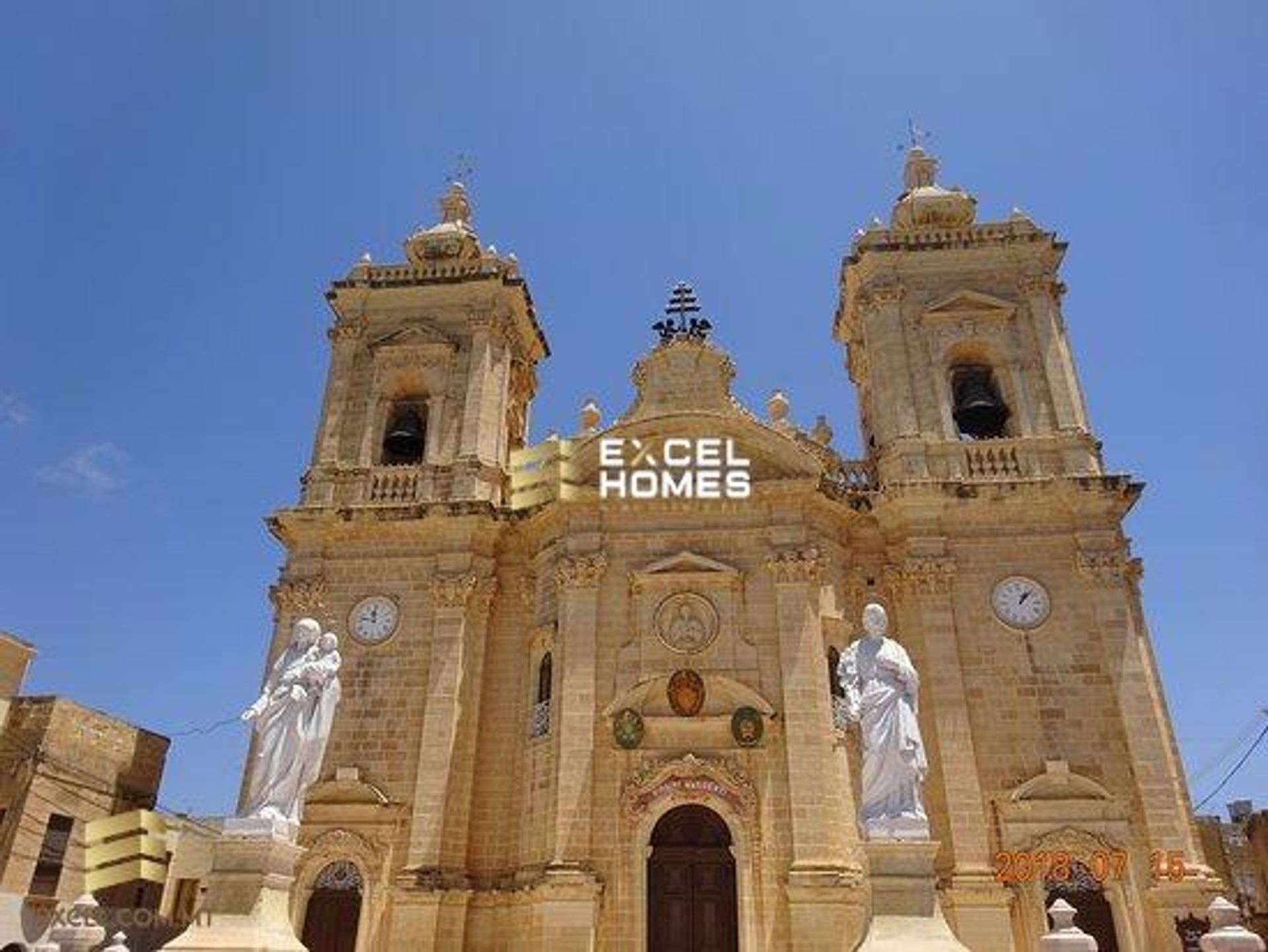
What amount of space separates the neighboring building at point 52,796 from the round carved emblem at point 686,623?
13.6m

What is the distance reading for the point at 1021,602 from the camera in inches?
747

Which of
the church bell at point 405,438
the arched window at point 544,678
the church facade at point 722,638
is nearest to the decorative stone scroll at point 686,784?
the church facade at point 722,638

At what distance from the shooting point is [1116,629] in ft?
60.0

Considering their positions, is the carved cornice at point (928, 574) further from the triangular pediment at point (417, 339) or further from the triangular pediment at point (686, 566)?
the triangular pediment at point (417, 339)

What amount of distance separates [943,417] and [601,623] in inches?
341

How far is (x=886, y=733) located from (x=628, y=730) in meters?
7.54

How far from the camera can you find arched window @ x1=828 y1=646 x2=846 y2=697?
18312mm

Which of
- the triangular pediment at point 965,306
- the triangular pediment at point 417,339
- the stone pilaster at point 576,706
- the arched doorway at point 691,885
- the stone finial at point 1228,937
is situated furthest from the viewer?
the triangular pediment at point 417,339

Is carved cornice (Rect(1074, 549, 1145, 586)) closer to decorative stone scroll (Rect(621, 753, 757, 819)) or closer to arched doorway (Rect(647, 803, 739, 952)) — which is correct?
decorative stone scroll (Rect(621, 753, 757, 819))

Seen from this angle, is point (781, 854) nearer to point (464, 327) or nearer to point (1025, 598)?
point (1025, 598)

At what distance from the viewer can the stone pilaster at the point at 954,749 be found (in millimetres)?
16172

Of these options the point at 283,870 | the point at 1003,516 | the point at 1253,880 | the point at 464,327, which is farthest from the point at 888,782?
the point at 1253,880

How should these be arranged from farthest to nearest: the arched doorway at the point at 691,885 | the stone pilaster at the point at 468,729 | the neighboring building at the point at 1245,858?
the neighboring building at the point at 1245,858 → the stone pilaster at the point at 468,729 → the arched doorway at the point at 691,885
